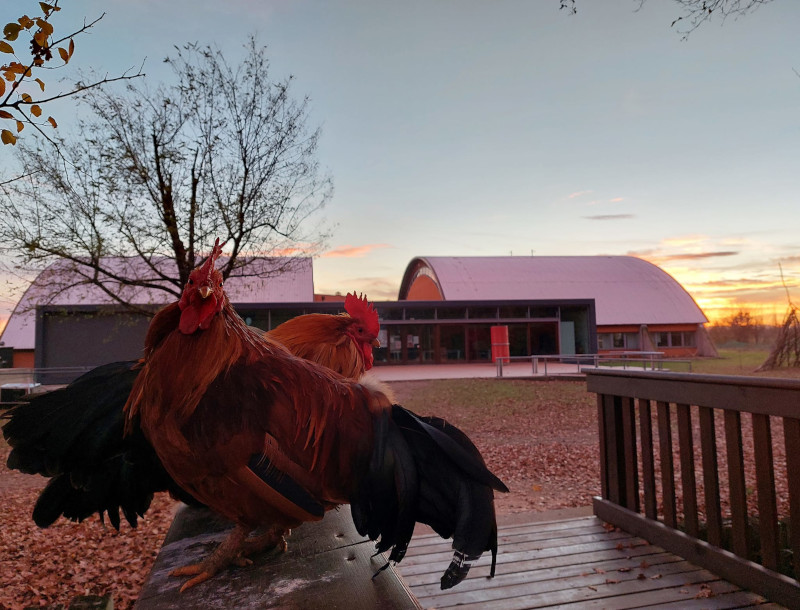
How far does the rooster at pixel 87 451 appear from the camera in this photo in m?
2.10

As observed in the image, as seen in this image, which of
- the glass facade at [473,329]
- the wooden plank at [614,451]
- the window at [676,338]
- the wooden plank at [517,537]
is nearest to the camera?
the wooden plank at [517,537]

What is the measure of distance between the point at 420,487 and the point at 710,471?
2974mm

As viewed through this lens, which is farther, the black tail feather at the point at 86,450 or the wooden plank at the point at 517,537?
the wooden plank at the point at 517,537

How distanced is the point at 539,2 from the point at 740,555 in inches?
176

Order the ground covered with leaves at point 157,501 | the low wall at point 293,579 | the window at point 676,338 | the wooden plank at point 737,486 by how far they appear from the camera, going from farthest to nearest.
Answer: the window at point 676,338, the ground covered with leaves at point 157,501, the wooden plank at point 737,486, the low wall at point 293,579

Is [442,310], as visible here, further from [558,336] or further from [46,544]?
[46,544]

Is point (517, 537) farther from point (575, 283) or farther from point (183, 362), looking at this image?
point (575, 283)

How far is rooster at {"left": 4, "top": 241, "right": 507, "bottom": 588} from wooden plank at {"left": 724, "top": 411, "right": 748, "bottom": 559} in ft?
8.83

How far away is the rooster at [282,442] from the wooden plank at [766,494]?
2.58 meters

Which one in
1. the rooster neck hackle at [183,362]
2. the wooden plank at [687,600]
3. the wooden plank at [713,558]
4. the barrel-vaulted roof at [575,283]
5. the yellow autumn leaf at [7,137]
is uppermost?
the barrel-vaulted roof at [575,283]

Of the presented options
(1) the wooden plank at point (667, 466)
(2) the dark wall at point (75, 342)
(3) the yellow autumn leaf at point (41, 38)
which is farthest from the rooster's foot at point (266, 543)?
(2) the dark wall at point (75, 342)

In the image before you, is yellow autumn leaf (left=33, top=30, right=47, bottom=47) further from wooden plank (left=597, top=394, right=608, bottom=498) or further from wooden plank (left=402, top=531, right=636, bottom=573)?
wooden plank (left=597, top=394, right=608, bottom=498)

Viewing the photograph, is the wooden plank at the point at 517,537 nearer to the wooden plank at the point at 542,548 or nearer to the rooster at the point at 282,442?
the wooden plank at the point at 542,548

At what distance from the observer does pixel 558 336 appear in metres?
32.1
